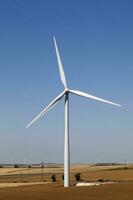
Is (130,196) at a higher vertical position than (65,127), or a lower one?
lower

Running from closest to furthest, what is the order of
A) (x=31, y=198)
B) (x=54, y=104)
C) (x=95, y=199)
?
(x=95, y=199) < (x=31, y=198) < (x=54, y=104)

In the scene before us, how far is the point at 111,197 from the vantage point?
37.2m

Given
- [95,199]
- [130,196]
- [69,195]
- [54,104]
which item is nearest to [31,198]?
[69,195]

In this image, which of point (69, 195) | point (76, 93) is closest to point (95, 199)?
point (69, 195)

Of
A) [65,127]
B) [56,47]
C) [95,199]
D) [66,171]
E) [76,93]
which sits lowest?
[95,199]

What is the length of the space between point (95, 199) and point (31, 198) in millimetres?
6168

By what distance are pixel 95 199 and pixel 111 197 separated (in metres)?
1.60

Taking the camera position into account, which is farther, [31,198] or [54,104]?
[54,104]

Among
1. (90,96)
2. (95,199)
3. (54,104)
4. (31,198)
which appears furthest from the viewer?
(54,104)

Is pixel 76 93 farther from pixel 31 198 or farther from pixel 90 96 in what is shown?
pixel 31 198

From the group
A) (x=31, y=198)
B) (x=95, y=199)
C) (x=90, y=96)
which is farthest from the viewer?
(x=90, y=96)

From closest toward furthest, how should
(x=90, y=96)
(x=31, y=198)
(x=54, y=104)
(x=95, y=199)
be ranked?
(x=95, y=199)
(x=31, y=198)
(x=90, y=96)
(x=54, y=104)

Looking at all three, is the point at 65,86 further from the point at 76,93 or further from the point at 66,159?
the point at 66,159

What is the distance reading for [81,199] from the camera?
3691 centimetres
